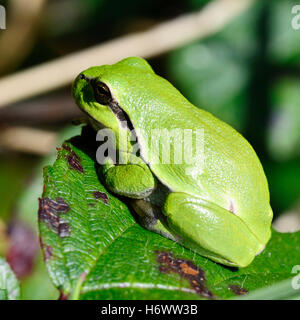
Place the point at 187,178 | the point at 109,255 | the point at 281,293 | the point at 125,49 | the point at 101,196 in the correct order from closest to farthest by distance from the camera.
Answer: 1. the point at 281,293
2. the point at 109,255
3. the point at 101,196
4. the point at 187,178
5. the point at 125,49

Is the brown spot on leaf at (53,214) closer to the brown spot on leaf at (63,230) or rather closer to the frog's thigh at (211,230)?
the brown spot on leaf at (63,230)

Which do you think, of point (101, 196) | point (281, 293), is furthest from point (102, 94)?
point (281, 293)

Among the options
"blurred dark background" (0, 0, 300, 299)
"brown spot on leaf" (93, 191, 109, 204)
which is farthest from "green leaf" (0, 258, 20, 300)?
"blurred dark background" (0, 0, 300, 299)

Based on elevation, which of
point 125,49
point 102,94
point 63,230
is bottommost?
point 63,230

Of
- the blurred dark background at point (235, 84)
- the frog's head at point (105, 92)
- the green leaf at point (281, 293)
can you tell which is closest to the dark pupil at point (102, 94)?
the frog's head at point (105, 92)

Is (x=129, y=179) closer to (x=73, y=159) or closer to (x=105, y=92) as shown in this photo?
(x=73, y=159)

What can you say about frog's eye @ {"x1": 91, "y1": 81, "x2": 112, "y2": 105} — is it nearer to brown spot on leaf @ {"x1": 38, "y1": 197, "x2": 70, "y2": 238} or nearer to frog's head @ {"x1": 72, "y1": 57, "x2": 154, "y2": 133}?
frog's head @ {"x1": 72, "y1": 57, "x2": 154, "y2": 133}
